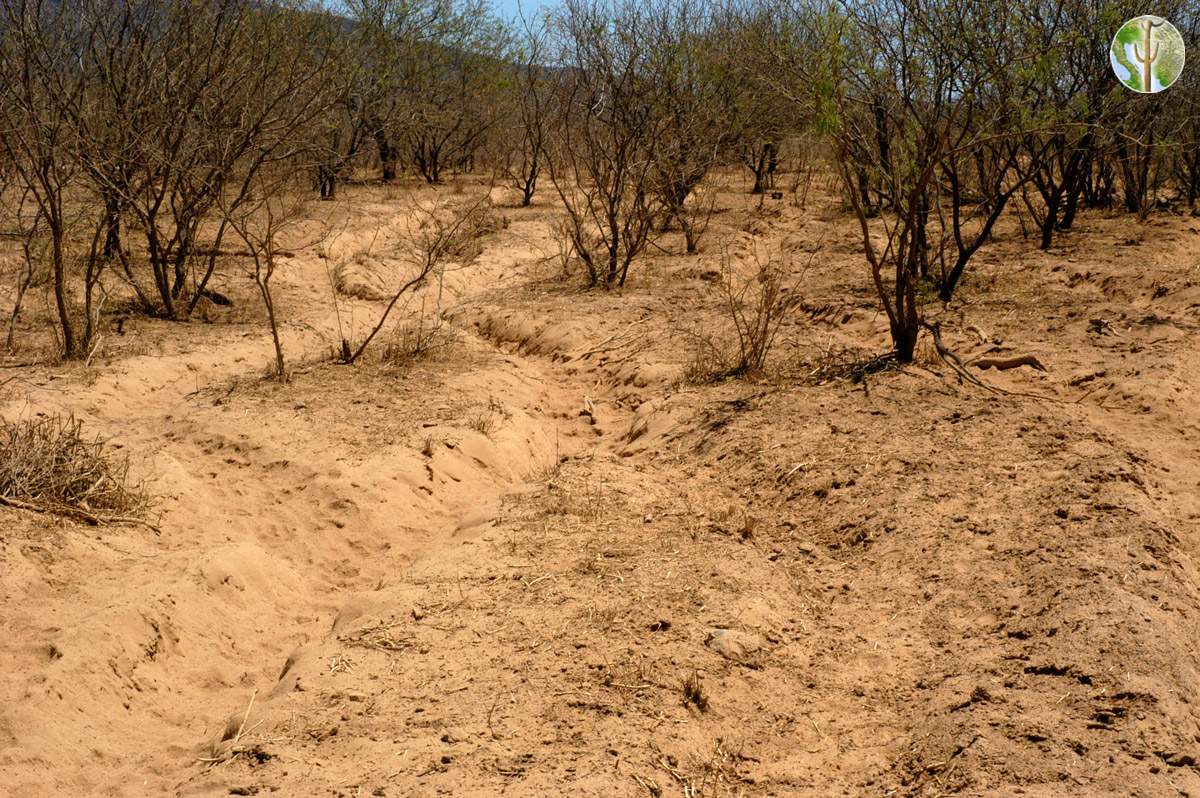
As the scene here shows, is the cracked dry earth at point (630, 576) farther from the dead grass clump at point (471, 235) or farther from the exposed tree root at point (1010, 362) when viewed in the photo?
the dead grass clump at point (471, 235)

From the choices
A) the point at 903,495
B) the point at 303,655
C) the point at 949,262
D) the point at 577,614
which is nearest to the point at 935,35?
the point at 949,262

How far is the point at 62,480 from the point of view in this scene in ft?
16.7

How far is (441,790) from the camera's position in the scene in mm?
3383

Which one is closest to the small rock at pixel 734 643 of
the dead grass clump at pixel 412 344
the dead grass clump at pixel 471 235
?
the dead grass clump at pixel 412 344

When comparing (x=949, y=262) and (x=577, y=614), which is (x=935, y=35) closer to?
(x=949, y=262)

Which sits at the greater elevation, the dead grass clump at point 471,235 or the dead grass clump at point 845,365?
the dead grass clump at point 471,235

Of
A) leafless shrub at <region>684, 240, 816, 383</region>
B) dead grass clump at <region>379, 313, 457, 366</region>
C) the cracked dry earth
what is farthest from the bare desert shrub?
dead grass clump at <region>379, 313, 457, 366</region>
